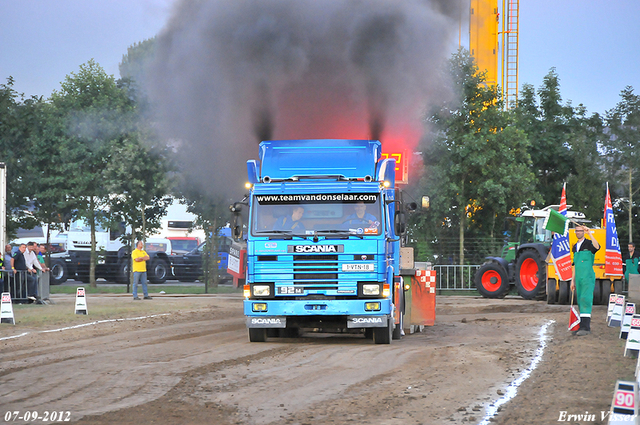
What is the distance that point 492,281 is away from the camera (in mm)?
A: 27844

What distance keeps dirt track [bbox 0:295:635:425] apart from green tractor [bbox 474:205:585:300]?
9831 millimetres

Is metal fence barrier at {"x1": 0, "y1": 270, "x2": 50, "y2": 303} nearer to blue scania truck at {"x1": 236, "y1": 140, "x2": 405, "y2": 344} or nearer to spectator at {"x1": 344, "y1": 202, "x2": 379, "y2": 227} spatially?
blue scania truck at {"x1": 236, "y1": 140, "x2": 405, "y2": 344}

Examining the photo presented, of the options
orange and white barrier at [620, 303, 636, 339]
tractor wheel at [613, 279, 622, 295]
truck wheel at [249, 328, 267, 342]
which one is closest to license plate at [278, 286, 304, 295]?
truck wheel at [249, 328, 267, 342]

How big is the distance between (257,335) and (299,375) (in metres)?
3.75

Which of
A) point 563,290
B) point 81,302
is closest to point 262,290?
point 81,302

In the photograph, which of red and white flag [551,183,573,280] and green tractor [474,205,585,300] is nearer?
red and white flag [551,183,573,280]

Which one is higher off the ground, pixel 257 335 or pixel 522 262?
pixel 522 262

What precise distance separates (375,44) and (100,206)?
15.4 meters

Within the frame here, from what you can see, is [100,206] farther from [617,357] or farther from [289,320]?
[617,357]

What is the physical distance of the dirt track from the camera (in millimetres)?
7312

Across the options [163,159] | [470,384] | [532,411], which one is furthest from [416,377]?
[163,159]

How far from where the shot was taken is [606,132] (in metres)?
35.8

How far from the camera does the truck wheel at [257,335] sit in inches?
516

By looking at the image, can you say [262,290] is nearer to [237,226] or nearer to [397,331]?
[237,226]
